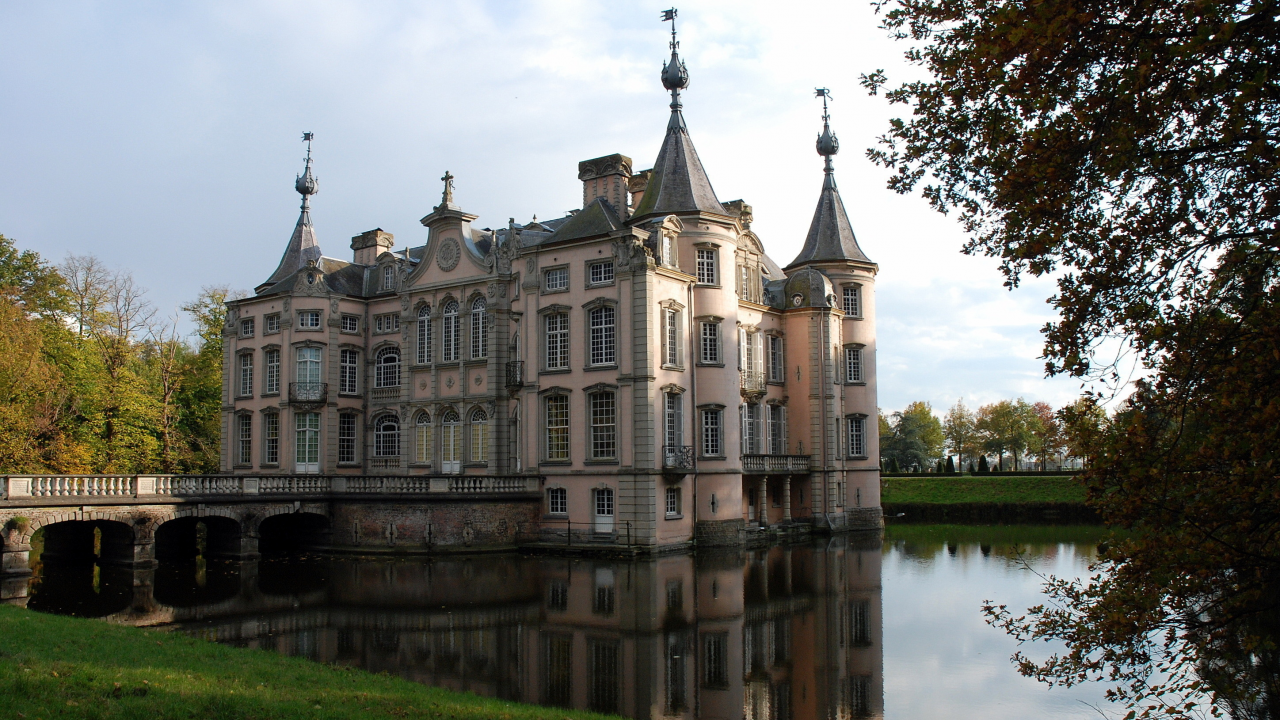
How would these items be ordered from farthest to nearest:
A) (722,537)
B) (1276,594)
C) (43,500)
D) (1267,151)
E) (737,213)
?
1. (737,213)
2. (722,537)
3. (43,500)
4. (1276,594)
5. (1267,151)

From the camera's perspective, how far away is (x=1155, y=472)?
7.30 m

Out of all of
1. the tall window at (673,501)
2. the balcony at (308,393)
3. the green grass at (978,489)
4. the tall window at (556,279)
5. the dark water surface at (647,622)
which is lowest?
the dark water surface at (647,622)

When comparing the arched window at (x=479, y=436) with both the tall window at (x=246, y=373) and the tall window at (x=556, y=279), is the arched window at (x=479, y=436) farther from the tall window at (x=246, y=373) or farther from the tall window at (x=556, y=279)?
the tall window at (x=246, y=373)

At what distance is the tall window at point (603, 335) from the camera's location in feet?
105

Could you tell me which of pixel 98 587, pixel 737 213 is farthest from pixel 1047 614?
pixel 737 213

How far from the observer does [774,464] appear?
125 feet

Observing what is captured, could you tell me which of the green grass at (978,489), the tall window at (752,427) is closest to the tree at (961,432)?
the green grass at (978,489)

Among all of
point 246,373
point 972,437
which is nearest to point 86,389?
point 246,373

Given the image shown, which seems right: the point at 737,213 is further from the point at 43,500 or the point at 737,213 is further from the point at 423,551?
the point at 43,500

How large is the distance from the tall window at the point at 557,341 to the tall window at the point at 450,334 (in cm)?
522

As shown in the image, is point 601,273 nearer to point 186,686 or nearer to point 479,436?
point 479,436

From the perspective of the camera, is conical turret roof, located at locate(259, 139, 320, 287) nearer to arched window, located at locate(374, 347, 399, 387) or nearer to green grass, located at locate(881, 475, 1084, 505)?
arched window, located at locate(374, 347, 399, 387)

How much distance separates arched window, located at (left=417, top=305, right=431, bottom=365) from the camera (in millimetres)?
38031

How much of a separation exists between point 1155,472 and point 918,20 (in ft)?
17.3
